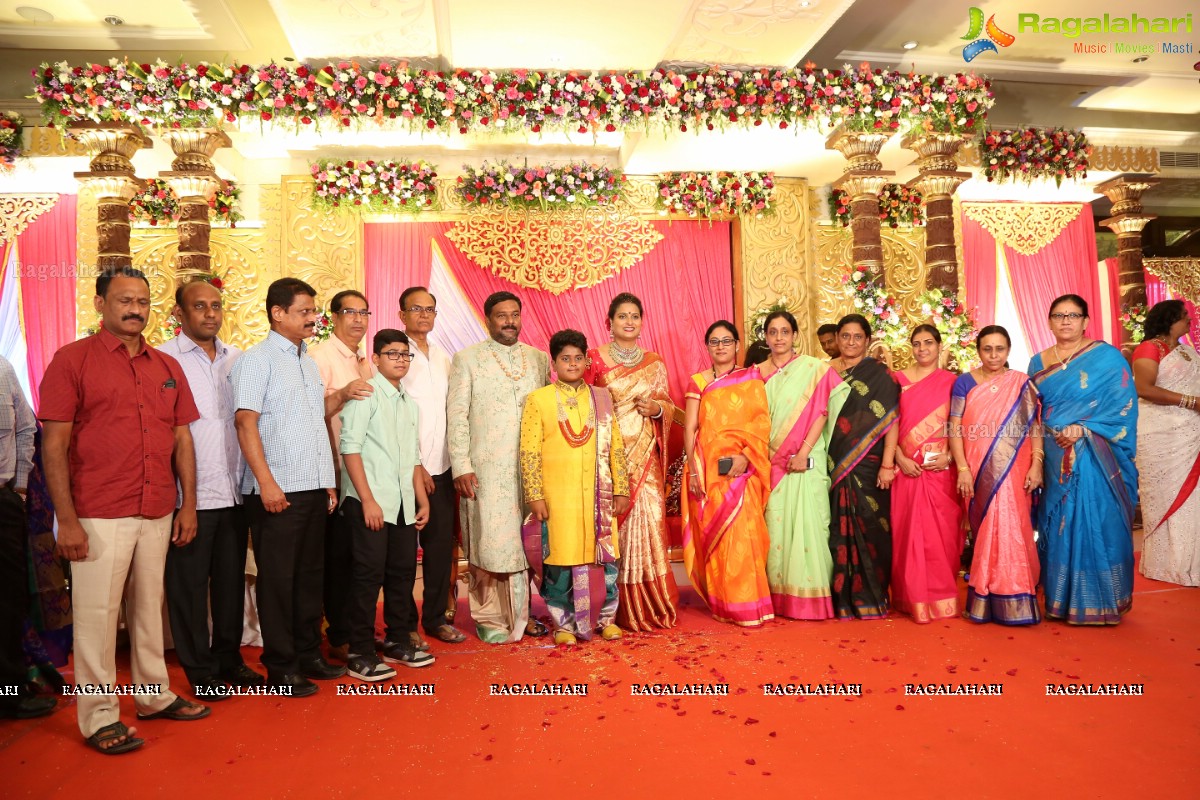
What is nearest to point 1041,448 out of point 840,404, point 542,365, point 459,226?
point 840,404

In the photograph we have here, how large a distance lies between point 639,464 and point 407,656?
1.43 m

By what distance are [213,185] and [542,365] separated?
3.57 m

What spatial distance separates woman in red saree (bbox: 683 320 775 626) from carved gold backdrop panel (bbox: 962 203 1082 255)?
5.73 metres

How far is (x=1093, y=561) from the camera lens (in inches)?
145

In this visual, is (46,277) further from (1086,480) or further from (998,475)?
(1086,480)

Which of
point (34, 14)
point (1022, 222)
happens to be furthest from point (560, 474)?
point (1022, 222)

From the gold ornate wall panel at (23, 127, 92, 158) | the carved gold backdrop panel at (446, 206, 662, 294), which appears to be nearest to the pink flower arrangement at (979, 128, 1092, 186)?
the carved gold backdrop panel at (446, 206, 662, 294)

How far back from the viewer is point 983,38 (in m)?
6.40

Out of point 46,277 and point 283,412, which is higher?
point 46,277

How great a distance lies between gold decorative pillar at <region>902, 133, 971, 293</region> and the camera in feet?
20.9

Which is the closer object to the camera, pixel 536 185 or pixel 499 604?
pixel 499 604

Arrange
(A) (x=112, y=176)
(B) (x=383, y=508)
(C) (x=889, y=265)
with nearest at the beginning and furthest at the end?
(B) (x=383, y=508) < (A) (x=112, y=176) < (C) (x=889, y=265)

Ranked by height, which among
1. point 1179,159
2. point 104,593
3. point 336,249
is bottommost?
point 104,593

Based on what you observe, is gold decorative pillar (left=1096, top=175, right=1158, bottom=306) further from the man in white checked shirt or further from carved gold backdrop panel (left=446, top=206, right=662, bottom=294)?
the man in white checked shirt
